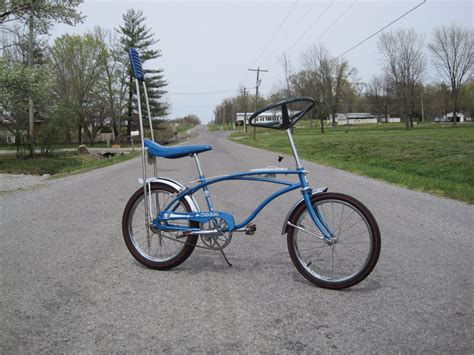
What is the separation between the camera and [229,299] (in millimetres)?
3133

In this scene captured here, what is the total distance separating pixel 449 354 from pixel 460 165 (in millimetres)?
13761

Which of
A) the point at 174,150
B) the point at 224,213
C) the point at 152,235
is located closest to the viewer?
the point at 224,213

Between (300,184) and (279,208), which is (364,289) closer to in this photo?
(300,184)

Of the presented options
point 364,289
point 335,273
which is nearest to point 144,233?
point 335,273

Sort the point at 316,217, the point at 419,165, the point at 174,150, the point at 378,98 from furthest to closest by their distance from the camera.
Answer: the point at 378,98, the point at 419,165, the point at 174,150, the point at 316,217

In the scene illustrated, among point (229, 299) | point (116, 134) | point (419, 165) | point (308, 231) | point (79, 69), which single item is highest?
point (79, 69)

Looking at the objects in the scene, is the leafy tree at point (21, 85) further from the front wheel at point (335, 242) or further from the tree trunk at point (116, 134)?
the tree trunk at point (116, 134)

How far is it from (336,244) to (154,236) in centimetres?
172

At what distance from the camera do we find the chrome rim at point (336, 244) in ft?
11.0

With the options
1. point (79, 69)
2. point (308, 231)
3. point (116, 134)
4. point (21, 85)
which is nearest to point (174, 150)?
point (308, 231)

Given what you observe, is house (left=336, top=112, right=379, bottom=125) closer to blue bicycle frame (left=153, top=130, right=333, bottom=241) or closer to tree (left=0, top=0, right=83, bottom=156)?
tree (left=0, top=0, right=83, bottom=156)

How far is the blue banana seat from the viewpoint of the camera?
12.4 ft

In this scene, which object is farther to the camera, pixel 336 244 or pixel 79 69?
pixel 79 69

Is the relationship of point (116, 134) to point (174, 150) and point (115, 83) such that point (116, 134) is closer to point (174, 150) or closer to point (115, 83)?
point (115, 83)
